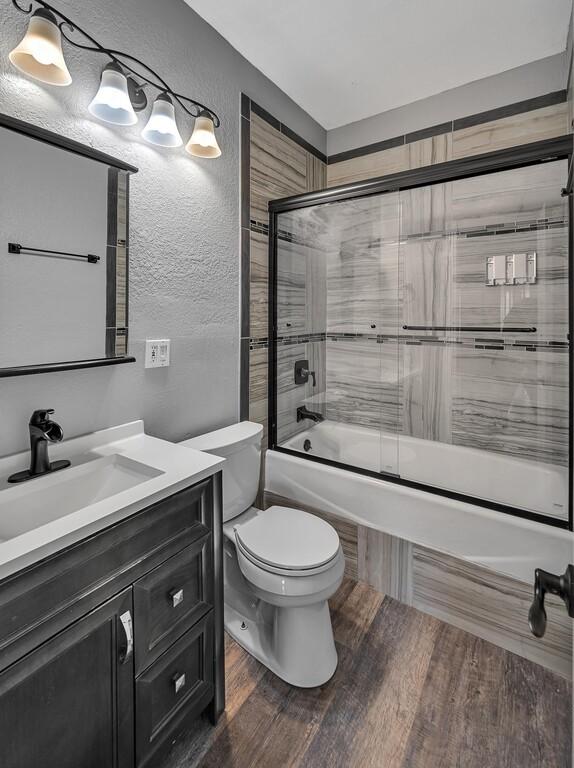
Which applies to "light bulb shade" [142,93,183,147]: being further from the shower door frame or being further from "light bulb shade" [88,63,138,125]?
the shower door frame

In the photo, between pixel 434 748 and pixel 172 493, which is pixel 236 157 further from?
pixel 434 748

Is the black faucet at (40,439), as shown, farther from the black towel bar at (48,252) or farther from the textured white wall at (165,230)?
the black towel bar at (48,252)

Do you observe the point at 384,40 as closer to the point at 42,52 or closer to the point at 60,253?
the point at 42,52

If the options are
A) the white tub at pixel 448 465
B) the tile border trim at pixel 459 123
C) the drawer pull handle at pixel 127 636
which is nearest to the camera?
the drawer pull handle at pixel 127 636

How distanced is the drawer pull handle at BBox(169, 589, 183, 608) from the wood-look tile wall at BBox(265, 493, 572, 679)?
1058 millimetres

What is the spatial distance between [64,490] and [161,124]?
1.34m

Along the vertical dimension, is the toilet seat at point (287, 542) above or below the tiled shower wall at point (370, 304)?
below

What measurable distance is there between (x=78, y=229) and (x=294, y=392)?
55.3 inches

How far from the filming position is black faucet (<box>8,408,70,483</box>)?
3.99 ft

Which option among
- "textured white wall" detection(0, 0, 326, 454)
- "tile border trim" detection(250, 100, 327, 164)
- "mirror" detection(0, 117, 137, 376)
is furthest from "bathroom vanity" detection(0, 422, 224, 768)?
"tile border trim" detection(250, 100, 327, 164)

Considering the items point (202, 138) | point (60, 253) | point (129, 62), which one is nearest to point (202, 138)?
point (202, 138)

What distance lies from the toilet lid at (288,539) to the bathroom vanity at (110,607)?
25 centimetres

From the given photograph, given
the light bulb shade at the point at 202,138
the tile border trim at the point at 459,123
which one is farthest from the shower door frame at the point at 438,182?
the tile border trim at the point at 459,123

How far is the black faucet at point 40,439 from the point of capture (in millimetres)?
1217
